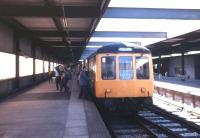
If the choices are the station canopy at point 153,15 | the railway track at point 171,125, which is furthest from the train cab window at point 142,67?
the station canopy at point 153,15

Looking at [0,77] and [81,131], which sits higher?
[0,77]

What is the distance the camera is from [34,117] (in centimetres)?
1036

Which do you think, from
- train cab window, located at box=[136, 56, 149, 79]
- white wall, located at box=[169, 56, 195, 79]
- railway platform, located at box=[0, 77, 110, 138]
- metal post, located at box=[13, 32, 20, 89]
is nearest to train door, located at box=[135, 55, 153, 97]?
train cab window, located at box=[136, 56, 149, 79]

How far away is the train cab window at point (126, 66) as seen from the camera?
1250 centimetres

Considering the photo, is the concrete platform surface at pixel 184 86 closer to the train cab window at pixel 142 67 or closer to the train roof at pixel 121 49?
the train cab window at pixel 142 67

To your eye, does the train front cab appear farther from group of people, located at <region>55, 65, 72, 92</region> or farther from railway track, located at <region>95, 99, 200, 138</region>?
group of people, located at <region>55, 65, 72, 92</region>

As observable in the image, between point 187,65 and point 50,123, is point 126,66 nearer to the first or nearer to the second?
point 50,123

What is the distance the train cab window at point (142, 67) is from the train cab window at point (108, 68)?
0.91 metres

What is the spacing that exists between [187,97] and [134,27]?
7509mm

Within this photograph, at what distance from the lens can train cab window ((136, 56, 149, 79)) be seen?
1255 centimetres

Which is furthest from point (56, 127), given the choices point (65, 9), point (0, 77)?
point (0, 77)

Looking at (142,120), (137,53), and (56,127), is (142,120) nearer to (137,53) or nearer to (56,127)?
(137,53)

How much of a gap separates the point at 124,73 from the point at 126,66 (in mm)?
278

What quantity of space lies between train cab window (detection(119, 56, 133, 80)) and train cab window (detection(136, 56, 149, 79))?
0.26 metres
